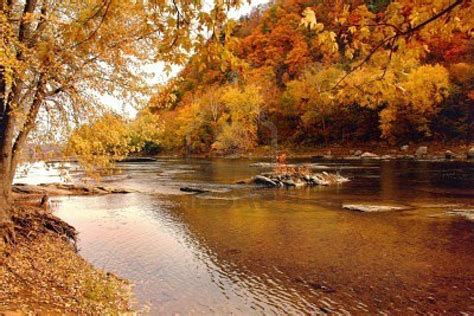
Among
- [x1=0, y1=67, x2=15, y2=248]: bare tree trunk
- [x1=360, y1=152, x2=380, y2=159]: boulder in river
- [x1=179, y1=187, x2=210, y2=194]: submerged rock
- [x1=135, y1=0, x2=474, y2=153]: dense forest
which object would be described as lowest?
[x1=179, y1=187, x2=210, y2=194]: submerged rock

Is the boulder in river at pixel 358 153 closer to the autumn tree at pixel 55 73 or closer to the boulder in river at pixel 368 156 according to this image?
the boulder in river at pixel 368 156

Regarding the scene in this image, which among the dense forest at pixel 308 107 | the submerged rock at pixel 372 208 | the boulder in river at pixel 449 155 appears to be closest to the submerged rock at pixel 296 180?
the dense forest at pixel 308 107

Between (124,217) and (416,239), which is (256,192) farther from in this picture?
(416,239)

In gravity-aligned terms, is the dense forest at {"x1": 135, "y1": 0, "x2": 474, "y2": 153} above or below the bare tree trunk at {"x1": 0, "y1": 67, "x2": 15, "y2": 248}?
above

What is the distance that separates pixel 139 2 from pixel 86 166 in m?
11.5

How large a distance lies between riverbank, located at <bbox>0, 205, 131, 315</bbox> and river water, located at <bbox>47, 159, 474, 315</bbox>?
1189 millimetres

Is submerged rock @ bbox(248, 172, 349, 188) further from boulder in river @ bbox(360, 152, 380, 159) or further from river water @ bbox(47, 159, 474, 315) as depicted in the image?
boulder in river @ bbox(360, 152, 380, 159)

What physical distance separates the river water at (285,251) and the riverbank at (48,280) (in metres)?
1.19

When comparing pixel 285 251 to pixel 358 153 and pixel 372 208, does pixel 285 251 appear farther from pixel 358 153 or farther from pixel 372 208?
pixel 358 153

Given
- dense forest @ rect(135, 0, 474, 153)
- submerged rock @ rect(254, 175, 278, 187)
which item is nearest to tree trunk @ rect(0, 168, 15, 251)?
dense forest @ rect(135, 0, 474, 153)

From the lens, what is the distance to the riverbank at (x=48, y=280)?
8352mm

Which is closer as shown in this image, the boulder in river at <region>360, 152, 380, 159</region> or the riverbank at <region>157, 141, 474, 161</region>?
the riverbank at <region>157, 141, 474, 161</region>

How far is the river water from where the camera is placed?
11195mm

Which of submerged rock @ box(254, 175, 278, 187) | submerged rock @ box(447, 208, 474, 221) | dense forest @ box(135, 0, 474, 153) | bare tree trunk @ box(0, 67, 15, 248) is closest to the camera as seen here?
bare tree trunk @ box(0, 67, 15, 248)
